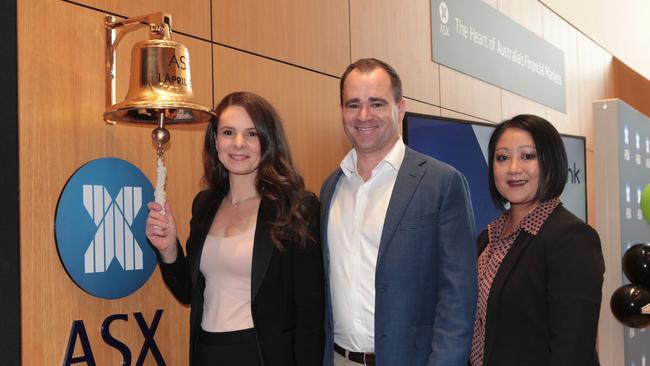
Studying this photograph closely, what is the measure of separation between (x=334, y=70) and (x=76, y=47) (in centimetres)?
179

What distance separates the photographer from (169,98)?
209cm

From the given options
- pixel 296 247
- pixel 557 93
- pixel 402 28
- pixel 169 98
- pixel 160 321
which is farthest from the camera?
pixel 557 93

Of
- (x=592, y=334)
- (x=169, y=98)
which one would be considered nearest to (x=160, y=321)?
(x=169, y=98)

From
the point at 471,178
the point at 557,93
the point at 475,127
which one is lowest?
the point at 471,178

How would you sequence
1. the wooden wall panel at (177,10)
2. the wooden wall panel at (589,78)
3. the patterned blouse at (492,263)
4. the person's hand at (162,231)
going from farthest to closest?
the wooden wall panel at (589,78) → the wooden wall panel at (177,10) → the patterned blouse at (492,263) → the person's hand at (162,231)

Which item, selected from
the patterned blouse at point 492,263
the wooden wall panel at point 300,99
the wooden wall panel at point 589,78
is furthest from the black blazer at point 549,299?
the wooden wall panel at point 589,78

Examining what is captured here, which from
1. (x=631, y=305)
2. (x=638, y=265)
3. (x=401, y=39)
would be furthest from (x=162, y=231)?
(x=401, y=39)

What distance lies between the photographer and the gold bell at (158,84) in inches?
82.5

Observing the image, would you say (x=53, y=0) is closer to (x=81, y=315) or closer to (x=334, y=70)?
(x=81, y=315)

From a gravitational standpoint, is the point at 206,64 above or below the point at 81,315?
above

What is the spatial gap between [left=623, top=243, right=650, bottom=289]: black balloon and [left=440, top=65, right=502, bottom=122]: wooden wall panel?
1.99m

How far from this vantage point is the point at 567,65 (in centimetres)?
782

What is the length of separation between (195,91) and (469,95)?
315cm

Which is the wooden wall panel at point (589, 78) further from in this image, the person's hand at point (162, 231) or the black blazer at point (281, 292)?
the person's hand at point (162, 231)
